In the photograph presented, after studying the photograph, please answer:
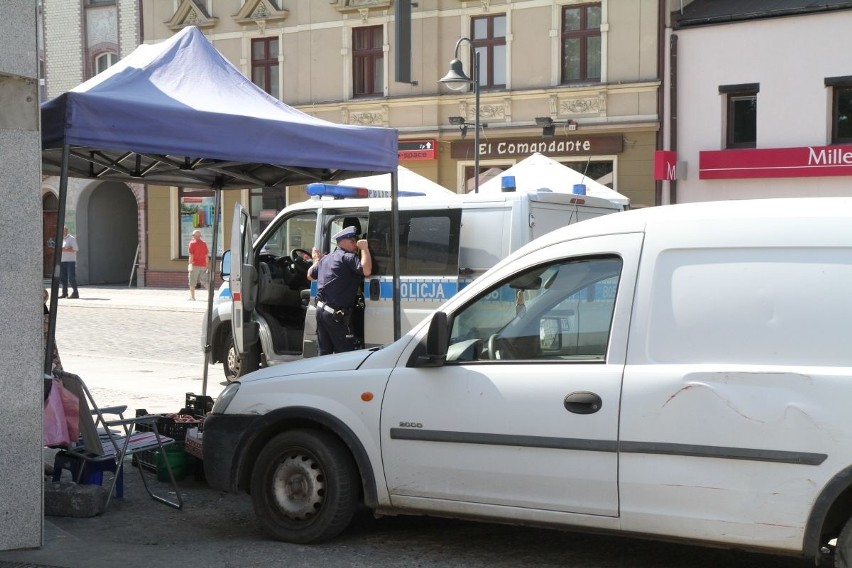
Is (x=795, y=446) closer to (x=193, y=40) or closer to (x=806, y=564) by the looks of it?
(x=806, y=564)

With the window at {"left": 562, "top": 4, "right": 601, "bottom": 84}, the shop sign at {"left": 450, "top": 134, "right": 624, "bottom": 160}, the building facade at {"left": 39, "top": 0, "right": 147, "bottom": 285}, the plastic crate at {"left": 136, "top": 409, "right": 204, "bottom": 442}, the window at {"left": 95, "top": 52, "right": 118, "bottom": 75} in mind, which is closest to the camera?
the plastic crate at {"left": 136, "top": 409, "right": 204, "bottom": 442}

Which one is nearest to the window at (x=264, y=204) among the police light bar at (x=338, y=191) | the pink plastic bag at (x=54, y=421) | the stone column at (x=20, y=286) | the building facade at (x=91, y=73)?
the building facade at (x=91, y=73)

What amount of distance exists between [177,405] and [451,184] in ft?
57.3

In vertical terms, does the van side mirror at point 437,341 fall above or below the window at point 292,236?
below

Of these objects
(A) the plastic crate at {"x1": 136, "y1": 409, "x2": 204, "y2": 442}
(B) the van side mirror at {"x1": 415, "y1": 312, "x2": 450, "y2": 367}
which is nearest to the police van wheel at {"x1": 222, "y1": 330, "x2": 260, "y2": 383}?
(A) the plastic crate at {"x1": 136, "y1": 409, "x2": 204, "y2": 442}

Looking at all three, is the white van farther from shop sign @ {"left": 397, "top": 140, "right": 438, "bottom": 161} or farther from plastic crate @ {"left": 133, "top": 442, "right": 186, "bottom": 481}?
shop sign @ {"left": 397, "top": 140, "right": 438, "bottom": 161}

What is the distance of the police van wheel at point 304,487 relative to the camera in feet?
19.1

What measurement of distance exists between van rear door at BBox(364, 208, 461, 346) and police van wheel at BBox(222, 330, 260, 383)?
1417 mm

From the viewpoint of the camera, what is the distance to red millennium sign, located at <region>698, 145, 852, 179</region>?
23.1 metres

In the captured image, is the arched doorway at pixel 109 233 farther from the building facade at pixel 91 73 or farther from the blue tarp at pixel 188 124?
the blue tarp at pixel 188 124

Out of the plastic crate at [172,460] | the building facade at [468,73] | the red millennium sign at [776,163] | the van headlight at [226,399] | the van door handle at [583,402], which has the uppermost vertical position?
the building facade at [468,73]

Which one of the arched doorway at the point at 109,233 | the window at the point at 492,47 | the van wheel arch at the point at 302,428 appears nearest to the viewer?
the van wheel arch at the point at 302,428

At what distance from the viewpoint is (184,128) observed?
727 centimetres

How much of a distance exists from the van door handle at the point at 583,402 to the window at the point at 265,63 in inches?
Result: 1017
